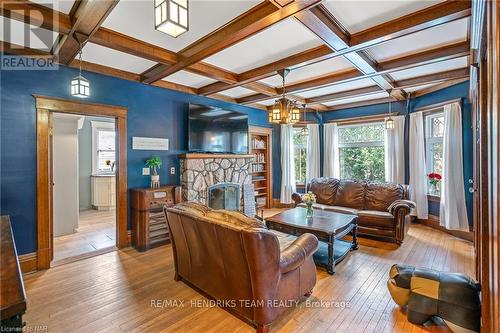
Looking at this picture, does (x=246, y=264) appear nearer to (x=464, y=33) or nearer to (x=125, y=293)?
(x=125, y=293)

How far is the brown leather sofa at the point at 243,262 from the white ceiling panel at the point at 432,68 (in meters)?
3.32

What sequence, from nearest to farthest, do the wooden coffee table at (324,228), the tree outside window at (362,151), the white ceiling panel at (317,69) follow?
1. the wooden coffee table at (324,228)
2. the white ceiling panel at (317,69)
3. the tree outside window at (362,151)

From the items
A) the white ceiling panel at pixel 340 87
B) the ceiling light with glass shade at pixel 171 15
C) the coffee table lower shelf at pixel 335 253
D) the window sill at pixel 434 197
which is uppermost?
the white ceiling panel at pixel 340 87

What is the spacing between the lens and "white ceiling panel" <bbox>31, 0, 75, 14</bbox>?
2103 mm

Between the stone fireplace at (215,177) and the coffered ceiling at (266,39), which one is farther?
the stone fireplace at (215,177)

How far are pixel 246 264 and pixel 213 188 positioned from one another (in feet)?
10.2

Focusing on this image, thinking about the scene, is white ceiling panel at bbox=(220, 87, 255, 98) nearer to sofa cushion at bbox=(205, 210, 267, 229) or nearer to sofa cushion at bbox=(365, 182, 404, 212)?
sofa cushion at bbox=(365, 182, 404, 212)

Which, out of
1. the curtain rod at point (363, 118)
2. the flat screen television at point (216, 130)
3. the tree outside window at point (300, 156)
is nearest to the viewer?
the flat screen television at point (216, 130)

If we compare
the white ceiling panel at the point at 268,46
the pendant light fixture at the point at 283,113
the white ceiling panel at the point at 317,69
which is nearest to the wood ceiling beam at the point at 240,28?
the white ceiling panel at the point at 268,46

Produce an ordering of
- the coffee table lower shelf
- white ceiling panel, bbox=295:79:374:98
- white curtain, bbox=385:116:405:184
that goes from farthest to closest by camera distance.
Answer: white curtain, bbox=385:116:405:184, white ceiling panel, bbox=295:79:374:98, the coffee table lower shelf

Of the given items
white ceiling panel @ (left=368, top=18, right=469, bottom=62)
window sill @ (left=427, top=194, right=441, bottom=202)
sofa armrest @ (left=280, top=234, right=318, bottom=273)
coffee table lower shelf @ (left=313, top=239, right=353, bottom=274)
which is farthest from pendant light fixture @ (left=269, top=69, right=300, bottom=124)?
window sill @ (left=427, top=194, right=441, bottom=202)

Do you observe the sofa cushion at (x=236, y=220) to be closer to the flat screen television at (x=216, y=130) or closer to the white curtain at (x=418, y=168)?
the flat screen television at (x=216, y=130)

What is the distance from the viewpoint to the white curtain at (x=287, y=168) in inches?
260

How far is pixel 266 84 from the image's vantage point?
4.56 meters
